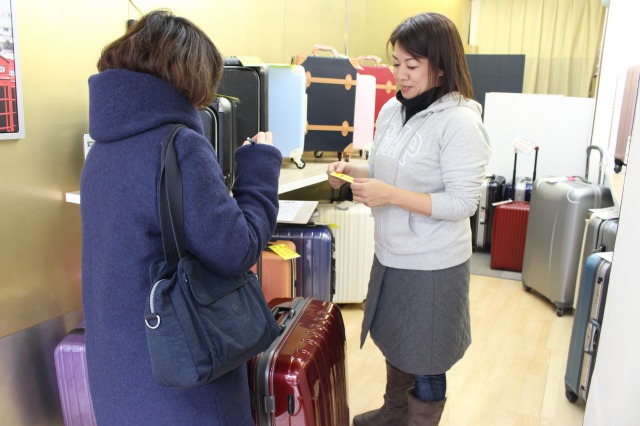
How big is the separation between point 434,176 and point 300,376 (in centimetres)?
67

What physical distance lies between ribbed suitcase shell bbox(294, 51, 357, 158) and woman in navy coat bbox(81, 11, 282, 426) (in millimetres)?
1742

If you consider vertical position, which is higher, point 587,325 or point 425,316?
point 425,316

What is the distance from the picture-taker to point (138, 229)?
0.92 metres

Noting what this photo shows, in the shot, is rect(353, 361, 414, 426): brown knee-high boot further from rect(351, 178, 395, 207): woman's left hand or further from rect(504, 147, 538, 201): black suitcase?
rect(504, 147, 538, 201): black suitcase

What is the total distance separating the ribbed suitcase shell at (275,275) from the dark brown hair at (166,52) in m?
1.36

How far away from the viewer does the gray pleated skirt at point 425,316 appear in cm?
155

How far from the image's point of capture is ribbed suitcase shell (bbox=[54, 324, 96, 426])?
5.16ft

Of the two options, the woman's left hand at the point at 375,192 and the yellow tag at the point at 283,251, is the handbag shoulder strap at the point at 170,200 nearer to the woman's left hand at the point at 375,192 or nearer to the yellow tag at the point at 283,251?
the woman's left hand at the point at 375,192

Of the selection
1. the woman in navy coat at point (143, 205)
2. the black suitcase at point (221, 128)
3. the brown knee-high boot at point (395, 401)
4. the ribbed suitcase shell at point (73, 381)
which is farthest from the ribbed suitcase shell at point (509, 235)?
the woman in navy coat at point (143, 205)

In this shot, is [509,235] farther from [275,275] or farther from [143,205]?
[143,205]

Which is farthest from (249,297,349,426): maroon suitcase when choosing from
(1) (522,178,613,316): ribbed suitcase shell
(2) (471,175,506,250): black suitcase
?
(2) (471,175,506,250): black suitcase

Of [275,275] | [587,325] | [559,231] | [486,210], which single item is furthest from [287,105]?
[486,210]

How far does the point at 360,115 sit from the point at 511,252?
181 cm

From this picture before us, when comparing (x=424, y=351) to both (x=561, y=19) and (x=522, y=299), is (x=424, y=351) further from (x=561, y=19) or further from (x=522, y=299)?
(x=561, y=19)
